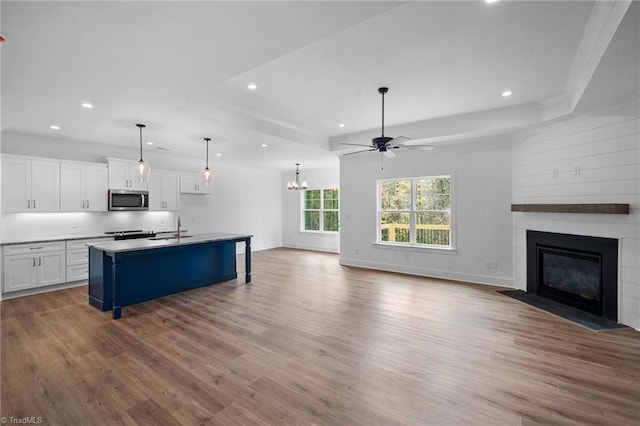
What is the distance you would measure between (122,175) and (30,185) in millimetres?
1409

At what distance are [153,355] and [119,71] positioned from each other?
278 centimetres

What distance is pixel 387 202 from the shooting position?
6656mm

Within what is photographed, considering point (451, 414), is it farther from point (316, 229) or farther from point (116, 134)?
point (316, 229)

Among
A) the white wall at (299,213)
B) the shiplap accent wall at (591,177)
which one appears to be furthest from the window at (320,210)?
the shiplap accent wall at (591,177)

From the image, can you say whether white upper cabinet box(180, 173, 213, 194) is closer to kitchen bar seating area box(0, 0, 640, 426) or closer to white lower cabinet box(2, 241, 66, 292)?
kitchen bar seating area box(0, 0, 640, 426)

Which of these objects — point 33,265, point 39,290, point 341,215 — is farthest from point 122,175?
point 341,215

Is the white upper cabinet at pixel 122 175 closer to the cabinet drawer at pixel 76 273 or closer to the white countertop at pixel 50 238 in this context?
the white countertop at pixel 50 238

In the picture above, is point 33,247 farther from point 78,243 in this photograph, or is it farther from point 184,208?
point 184,208

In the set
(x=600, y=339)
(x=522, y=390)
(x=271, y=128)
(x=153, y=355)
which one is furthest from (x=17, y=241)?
(x=600, y=339)

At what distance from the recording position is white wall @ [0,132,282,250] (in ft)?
17.1

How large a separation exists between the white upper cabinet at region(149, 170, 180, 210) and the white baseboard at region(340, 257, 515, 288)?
434 cm

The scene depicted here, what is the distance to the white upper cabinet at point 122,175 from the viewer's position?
19.4ft

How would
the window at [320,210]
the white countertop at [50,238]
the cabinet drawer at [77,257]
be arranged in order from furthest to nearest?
1. the window at [320,210]
2. the cabinet drawer at [77,257]
3. the white countertop at [50,238]

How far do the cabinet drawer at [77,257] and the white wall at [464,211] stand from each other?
5.59 m
